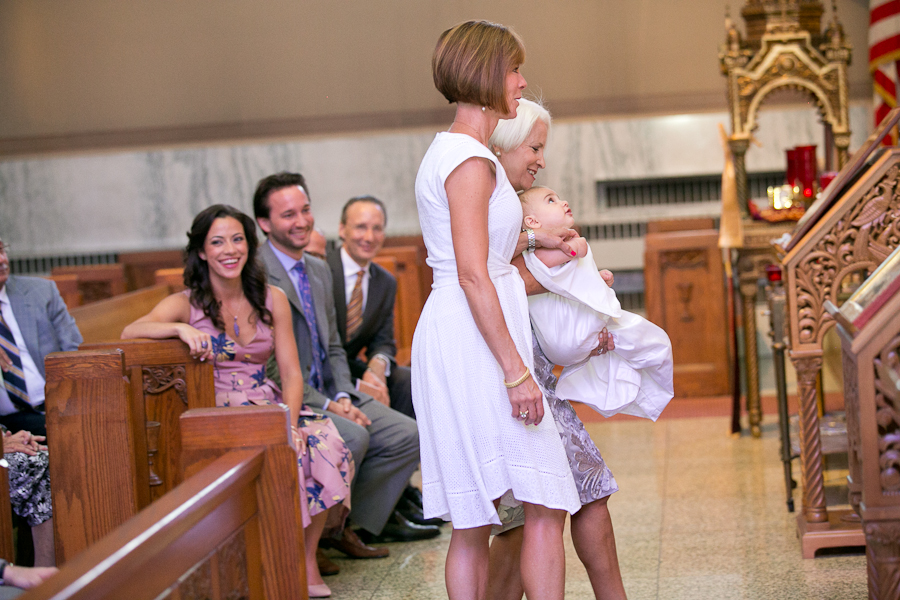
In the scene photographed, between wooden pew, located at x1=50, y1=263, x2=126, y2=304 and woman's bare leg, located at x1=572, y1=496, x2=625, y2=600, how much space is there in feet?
16.5

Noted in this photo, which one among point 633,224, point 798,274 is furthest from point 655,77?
point 798,274

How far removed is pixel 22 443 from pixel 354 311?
1.49 m

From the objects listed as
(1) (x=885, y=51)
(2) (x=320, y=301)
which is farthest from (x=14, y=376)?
(1) (x=885, y=51)

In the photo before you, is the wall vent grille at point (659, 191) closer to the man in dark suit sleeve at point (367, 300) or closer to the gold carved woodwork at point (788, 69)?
the gold carved woodwork at point (788, 69)

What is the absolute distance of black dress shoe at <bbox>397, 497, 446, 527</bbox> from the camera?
371cm

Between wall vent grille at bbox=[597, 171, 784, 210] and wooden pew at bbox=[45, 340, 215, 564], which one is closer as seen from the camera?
wooden pew at bbox=[45, 340, 215, 564]

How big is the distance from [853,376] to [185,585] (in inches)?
55.0

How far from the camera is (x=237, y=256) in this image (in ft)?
10.4

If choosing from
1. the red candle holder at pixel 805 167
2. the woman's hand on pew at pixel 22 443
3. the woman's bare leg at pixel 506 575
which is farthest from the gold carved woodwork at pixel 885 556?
the red candle holder at pixel 805 167

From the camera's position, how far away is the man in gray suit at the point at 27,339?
314 centimetres

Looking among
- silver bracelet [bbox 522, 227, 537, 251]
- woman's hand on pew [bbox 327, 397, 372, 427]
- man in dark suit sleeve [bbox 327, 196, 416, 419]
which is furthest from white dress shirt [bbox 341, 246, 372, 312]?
silver bracelet [bbox 522, 227, 537, 251]

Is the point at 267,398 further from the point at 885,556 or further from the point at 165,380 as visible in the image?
the point at 885,556

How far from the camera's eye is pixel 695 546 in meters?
3.26

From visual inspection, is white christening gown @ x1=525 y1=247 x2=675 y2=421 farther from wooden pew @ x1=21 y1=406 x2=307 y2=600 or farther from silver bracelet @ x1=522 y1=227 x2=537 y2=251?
wooden pew @ x1=21 y1=406 x2=307 y2=600
